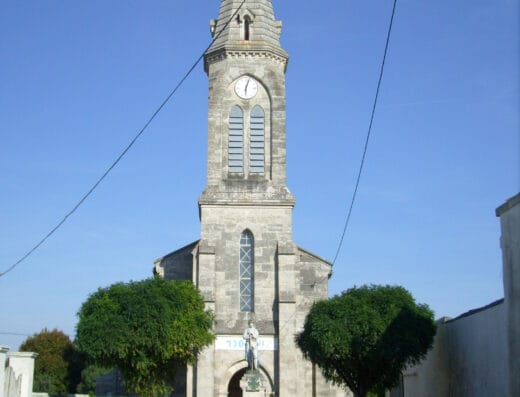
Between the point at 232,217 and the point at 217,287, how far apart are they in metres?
3.22

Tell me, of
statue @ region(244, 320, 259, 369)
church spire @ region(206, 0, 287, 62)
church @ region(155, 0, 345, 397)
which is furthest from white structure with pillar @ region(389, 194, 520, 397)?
church spire @ region(206, 0, 287, 62)

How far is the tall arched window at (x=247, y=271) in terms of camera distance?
34594 mm

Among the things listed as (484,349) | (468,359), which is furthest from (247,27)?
(484,349)

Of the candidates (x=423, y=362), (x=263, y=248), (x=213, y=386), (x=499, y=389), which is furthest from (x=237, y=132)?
(x=499, y=389)

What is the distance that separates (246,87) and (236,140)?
2.59 meters

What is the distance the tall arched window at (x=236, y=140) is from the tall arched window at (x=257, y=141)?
1.38 feet

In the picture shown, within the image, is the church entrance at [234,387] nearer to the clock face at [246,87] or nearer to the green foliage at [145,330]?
the green foliage at [145,330]

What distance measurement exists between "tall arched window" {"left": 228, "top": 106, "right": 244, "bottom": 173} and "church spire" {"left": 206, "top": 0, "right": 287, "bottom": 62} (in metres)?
3.01

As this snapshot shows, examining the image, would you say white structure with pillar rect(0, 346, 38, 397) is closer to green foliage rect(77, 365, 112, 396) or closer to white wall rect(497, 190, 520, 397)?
white wall rect(497, 190, 520, 397)

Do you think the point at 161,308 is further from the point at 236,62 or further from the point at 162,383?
the point at 236,62

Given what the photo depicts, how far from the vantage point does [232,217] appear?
3538cm

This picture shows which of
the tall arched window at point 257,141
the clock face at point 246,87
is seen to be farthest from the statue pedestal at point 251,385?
the clock face at point 246,87

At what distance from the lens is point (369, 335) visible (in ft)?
97.6

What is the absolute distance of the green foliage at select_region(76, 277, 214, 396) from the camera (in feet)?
101
